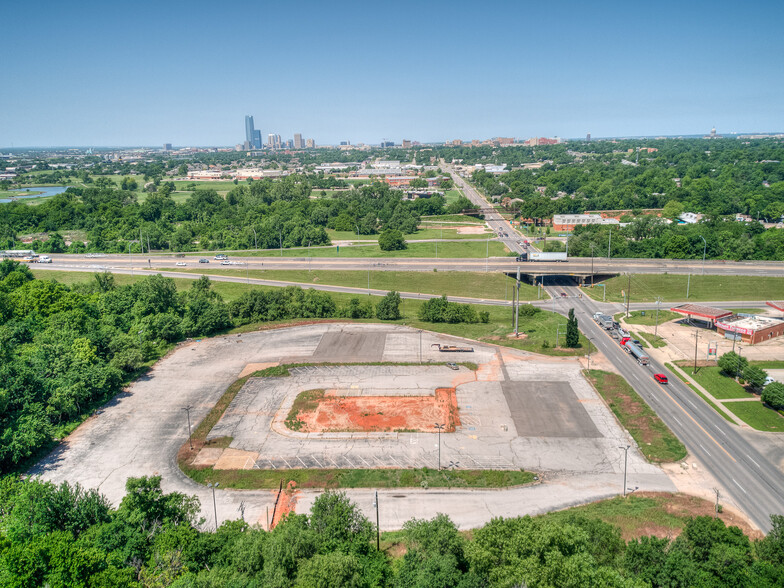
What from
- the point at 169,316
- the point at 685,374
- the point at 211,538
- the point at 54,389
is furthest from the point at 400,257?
the point at 211,538

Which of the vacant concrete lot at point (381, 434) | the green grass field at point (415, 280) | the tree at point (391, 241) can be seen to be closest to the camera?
the vacant concrete lot at point (381, 434)

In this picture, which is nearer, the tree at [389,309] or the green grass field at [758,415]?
the green grass field at [758,415]

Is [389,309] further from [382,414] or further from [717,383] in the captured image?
[717,383]

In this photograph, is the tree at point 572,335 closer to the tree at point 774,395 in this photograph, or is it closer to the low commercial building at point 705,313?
the low commercial building at point 705,313

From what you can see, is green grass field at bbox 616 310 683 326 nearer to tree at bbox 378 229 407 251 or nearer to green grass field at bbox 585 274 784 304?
green grass field at bbox 585 274 784 304

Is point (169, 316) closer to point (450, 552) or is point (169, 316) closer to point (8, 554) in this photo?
point (8, 554)

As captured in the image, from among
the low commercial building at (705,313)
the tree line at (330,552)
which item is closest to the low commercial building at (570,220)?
the low commercial building at (705,313)
